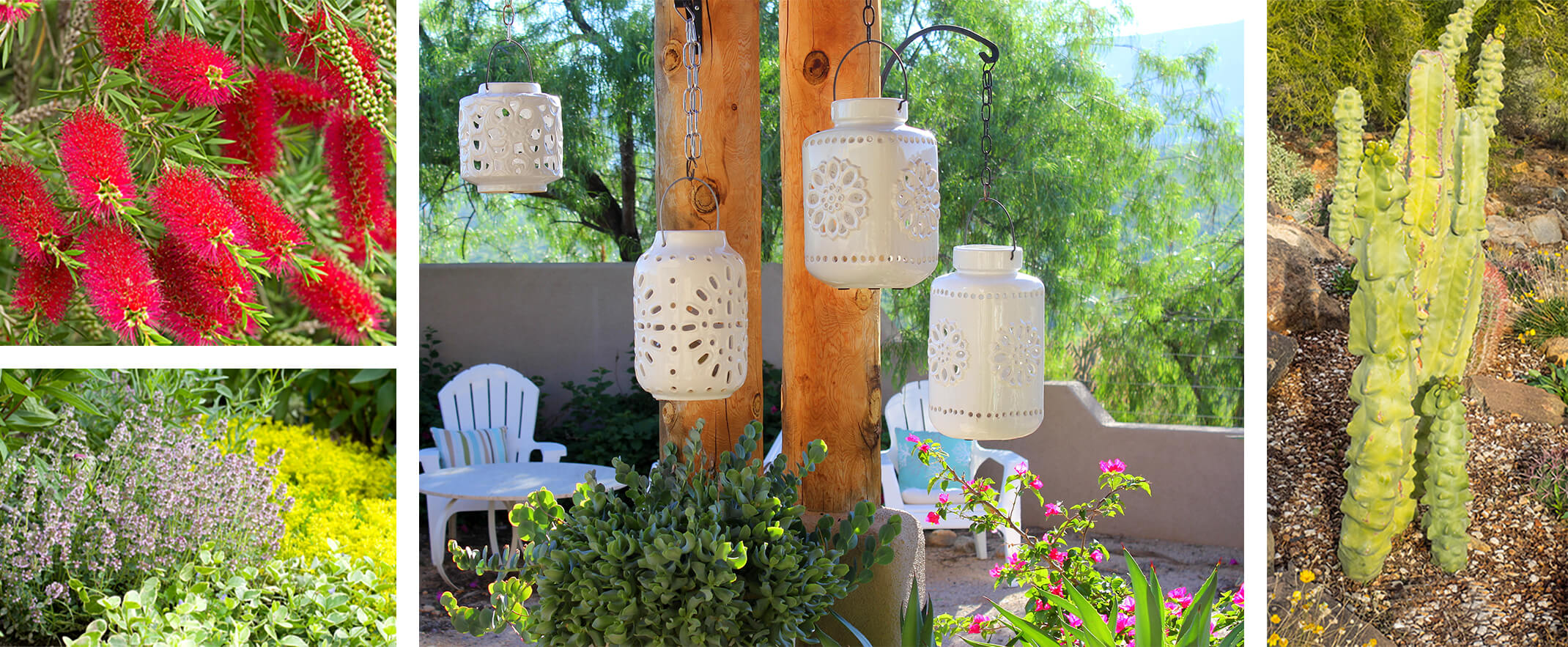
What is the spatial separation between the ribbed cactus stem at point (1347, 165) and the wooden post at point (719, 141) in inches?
57.0

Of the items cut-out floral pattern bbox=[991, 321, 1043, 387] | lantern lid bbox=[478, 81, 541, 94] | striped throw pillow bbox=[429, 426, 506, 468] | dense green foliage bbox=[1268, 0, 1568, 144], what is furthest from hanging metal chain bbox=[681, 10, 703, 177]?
striped throw pillow bbox=[429, 426, 506, 468]

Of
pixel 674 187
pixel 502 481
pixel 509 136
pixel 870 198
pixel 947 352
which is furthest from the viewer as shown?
pixel 502 481

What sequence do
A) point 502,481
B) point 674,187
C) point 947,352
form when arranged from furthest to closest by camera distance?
point 502,481 < point 674,187 < point 947,352

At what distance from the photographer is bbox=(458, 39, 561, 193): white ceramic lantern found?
1.42 metres

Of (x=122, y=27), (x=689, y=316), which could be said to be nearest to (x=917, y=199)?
(x=689, y=316)

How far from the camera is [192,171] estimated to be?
759 millimetres

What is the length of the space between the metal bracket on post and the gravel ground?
1.71m

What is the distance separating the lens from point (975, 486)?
211cm

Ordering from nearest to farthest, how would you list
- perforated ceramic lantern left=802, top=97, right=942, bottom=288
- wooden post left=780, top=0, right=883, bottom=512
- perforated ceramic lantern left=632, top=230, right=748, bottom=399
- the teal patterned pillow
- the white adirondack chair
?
1. perforated ceramic lantern left=802, top=97, right=942, bottom=288
2. perforated ceramic lantern left=632, top=230, right=748, bottom=399
3. wooden post left=780, top=0, right=883, bottom=512
4. the teal patterned pillow
5. the white adirondack chair

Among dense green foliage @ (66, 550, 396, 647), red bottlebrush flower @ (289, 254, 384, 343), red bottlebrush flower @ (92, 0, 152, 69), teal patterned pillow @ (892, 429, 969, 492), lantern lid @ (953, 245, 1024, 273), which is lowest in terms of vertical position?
teal patterned pillow @ (892, 429, 969, 492)

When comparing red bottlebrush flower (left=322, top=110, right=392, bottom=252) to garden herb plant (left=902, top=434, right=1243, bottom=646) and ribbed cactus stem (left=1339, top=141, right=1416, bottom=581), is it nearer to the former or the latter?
garden herb plant (left=902, top=434, right=1243, bottom=646)

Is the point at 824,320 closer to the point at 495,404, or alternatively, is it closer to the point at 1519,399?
the point at 1519,399

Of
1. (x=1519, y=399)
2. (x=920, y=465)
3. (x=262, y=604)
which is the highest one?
(x=1519, y=399)

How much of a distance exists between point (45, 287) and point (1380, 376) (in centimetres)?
242
